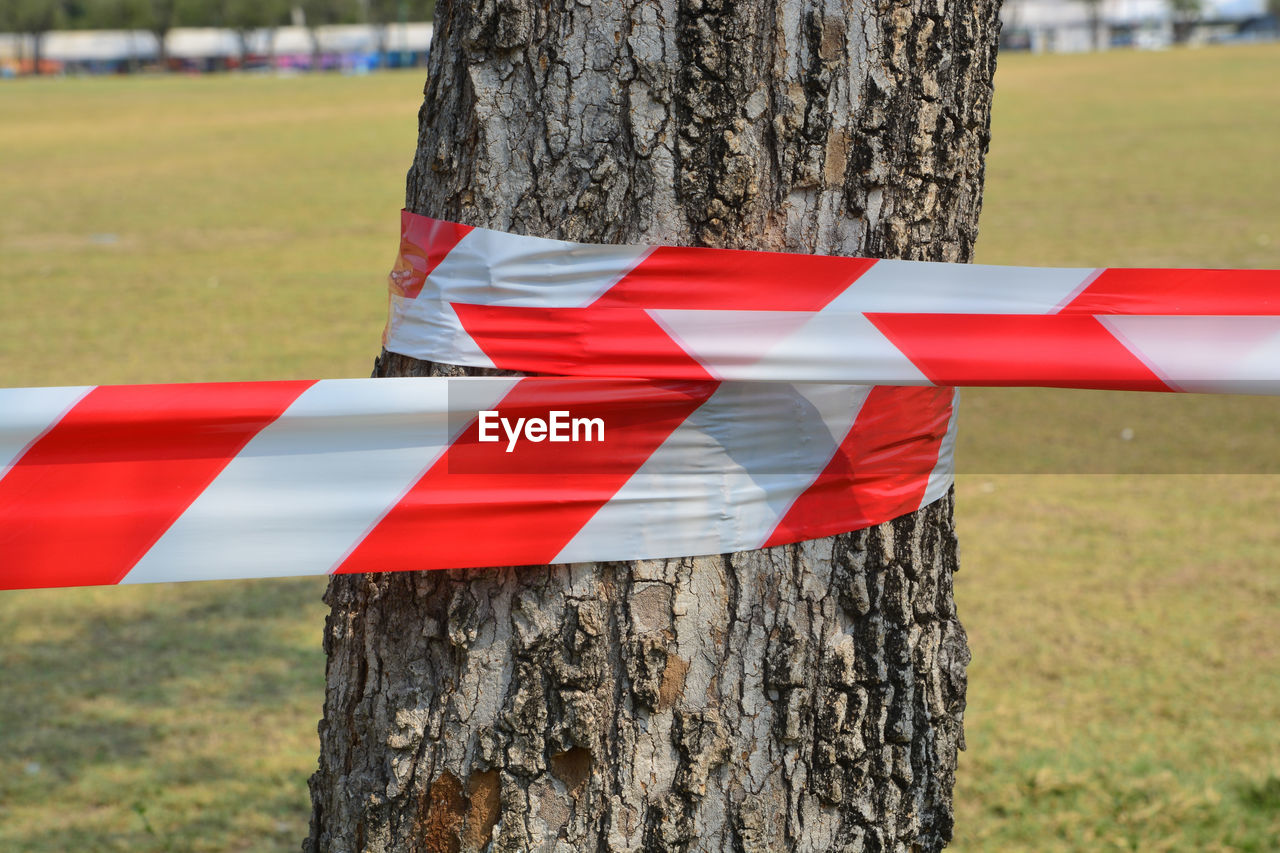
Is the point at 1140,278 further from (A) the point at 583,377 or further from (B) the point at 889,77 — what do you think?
(A) the point at 583,377

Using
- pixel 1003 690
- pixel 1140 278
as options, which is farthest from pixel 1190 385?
pixel 1003 690

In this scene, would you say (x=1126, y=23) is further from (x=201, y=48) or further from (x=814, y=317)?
(x=814, y=317)

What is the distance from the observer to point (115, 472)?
69.2 inches

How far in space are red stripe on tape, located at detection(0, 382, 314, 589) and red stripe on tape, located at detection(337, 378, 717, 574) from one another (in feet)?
0.75

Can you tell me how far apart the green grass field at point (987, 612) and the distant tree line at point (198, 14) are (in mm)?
83011

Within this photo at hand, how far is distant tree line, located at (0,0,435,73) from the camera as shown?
91.4m

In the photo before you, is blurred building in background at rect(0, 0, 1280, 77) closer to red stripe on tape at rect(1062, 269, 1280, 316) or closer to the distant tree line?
the distant tree line

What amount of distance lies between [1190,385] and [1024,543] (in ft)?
12.8

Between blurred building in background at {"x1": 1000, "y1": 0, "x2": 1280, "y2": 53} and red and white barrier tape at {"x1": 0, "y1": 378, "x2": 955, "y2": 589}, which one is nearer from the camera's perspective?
red and white barrier tape at {"x1": 0, "y1": 378, "x2": 955, "y2": 589}

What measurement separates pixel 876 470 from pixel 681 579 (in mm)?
310

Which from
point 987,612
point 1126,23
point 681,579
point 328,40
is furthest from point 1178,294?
point 1126,23

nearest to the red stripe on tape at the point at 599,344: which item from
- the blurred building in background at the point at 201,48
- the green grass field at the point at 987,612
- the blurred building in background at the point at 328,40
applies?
the green grass field at the point at 987,612

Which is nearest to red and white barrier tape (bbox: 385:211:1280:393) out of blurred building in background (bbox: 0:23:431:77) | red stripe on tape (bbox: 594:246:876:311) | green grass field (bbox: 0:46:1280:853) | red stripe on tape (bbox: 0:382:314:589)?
red stripe on tape (bbox: 594:246:876:311)

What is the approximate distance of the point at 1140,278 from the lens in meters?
1.83
